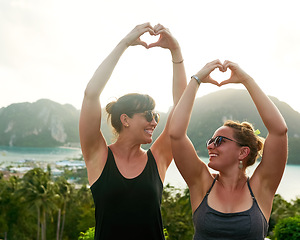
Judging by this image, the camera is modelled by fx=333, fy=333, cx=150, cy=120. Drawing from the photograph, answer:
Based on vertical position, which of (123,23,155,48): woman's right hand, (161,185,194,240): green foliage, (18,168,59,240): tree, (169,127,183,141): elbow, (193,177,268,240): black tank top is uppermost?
(123,23,155,48): woman's right hand

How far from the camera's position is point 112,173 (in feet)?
7.52

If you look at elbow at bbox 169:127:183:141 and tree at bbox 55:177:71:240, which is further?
tree at bbox 55:177:71:240

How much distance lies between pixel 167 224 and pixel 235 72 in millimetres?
38805

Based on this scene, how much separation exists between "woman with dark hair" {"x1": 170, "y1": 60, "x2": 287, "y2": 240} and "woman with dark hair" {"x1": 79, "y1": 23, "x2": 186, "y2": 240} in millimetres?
284

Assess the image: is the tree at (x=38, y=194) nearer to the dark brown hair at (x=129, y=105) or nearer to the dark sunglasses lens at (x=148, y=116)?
the dark brown hair at (x=129, y=105)

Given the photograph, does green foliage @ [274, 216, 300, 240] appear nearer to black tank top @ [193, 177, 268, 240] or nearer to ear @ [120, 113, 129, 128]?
black tank top @ [193, 177, 268, 240]

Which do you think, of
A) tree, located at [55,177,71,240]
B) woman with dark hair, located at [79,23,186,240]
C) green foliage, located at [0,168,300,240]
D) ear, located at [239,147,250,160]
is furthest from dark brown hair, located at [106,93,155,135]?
tree, located at [55,177,71,240]

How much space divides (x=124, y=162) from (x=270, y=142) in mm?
1009

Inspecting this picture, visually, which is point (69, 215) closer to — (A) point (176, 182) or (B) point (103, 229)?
(B) point (103, 229)

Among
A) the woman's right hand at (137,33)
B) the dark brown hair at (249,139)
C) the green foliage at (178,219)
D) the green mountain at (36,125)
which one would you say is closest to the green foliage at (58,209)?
the green foliage at (178,219)

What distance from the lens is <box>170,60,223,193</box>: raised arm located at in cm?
215

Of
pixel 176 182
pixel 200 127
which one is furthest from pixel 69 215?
pixel 200 127

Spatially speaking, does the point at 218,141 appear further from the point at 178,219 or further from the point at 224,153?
the point at 178,219

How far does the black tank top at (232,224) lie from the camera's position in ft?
6.76
